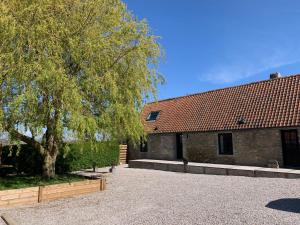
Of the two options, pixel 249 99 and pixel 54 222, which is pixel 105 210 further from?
pixel 249 99

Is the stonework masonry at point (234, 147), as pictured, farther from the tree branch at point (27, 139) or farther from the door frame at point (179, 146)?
the tree branch at point (27, 139)

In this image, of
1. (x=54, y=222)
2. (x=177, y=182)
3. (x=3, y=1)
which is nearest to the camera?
(x=54, y=222)

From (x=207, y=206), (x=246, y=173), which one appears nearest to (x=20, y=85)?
(x=207, y=206)

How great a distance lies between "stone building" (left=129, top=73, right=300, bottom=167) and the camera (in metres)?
16.1

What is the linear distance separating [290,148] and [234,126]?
342 centimetres

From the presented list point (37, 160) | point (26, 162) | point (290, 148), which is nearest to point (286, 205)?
point (290, 148)

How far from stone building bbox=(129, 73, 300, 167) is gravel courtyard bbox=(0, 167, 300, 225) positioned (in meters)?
3.75

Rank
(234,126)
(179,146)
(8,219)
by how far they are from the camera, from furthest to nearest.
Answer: (179,146), (234,126), (8,219)

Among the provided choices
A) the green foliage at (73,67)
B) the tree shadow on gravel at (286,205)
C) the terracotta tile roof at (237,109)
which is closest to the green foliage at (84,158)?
the terracotta tile roof at (237,109)

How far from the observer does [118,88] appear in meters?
11.9

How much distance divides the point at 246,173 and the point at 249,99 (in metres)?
5.98

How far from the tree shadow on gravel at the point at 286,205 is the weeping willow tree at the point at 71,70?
6.07 meters

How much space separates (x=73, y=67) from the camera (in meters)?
11.5

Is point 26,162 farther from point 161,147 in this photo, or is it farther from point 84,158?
point 161,147
